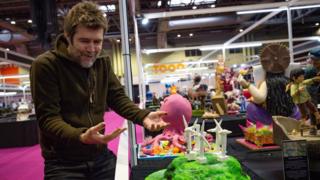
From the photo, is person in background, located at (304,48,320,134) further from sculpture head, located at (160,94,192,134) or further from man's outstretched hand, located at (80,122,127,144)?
man's outstretched hand, located at (80,122,127,144)

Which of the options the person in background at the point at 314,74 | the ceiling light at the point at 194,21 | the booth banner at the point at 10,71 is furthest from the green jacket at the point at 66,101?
the booth banner at the point at 10,71

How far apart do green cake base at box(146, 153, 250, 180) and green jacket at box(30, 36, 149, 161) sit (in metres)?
0.32

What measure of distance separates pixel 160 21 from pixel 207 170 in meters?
10.0

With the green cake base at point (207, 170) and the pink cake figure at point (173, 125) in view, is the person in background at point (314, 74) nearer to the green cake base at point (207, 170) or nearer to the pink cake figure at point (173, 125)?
the green cake base at point (207, 170)

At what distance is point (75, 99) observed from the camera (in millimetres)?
1510

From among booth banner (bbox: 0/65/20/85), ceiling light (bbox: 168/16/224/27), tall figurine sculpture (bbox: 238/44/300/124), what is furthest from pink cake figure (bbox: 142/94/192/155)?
booth banner (bbox: 0/65/20/85)

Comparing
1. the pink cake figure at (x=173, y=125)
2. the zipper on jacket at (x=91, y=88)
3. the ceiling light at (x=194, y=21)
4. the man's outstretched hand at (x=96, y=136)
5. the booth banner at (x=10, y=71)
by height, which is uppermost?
the ceiling light at (x=194, y=21)

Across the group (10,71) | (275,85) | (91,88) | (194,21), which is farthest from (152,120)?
(10,71)

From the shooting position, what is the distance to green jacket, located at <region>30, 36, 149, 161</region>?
1408mm

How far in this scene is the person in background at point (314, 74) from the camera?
179 centimetres

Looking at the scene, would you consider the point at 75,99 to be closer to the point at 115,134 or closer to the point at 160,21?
the point at 115,134

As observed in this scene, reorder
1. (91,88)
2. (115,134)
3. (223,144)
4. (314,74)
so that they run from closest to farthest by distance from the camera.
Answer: (115,134), (223,144), (91,88), (314,74)

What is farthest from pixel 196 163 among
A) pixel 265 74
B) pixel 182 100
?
pixel 265 74

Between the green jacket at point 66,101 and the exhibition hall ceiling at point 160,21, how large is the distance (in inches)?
84.6
